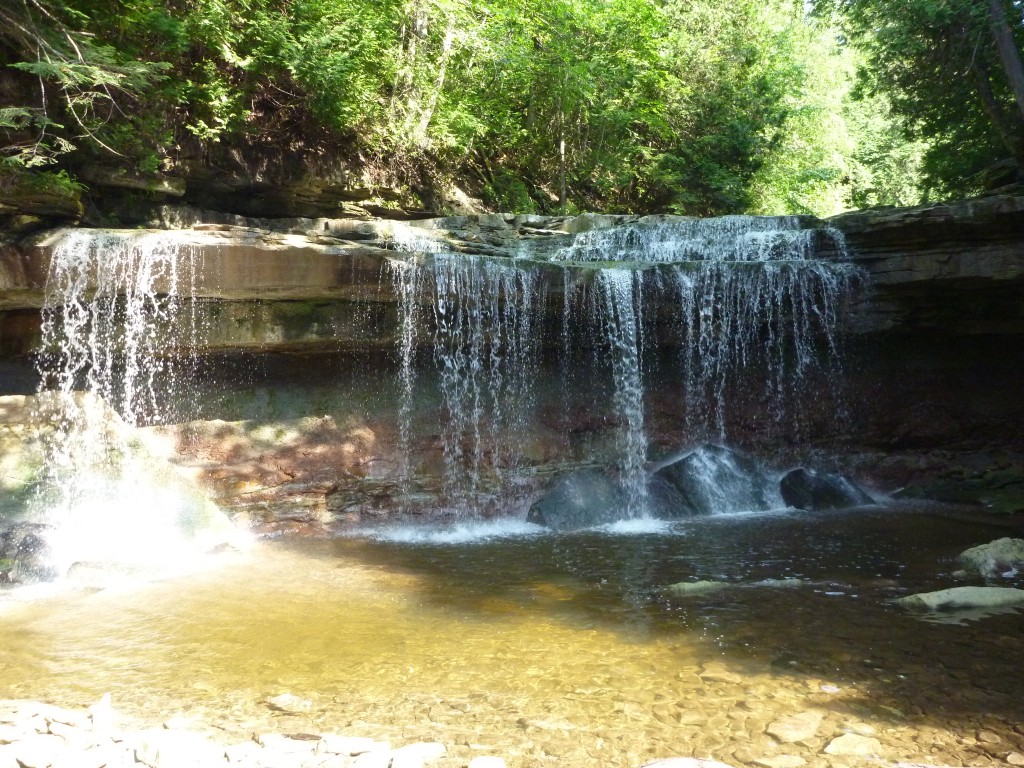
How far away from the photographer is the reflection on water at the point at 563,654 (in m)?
3.84

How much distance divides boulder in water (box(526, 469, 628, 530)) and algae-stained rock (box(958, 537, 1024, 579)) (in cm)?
422

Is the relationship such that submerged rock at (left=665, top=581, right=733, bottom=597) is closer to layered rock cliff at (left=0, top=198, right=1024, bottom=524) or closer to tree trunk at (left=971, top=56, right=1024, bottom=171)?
layered rock cliff at (left=0, top=198, right=1024, bottom=524)

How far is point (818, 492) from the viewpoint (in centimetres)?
1066

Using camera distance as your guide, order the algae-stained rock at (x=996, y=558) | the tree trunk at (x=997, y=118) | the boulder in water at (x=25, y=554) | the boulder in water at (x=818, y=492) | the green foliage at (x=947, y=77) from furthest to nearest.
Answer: the tree trunk at (x=997, y=118)
the green foliage at (x=947, y=77)
the boulder in water at (x=818, y=492)
the boulder in water at (x=25, y=554)
the algae-stained rock at (x=996, y=558)

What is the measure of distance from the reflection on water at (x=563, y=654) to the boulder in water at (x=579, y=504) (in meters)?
2.05

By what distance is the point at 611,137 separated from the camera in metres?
18.3

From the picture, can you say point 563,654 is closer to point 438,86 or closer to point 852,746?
point 852,746

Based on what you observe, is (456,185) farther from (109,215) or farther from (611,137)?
(109,215)

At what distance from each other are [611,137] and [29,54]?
12.3 metres

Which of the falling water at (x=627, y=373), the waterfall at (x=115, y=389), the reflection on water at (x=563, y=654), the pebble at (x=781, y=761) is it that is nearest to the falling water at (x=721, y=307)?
the falling water at (x=627, y=373)

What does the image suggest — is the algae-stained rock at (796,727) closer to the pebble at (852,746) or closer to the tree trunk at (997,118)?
the pebble at (852,746)

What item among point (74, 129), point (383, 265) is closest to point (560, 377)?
point (383, 265)

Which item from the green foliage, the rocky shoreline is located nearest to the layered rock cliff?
the green foliage

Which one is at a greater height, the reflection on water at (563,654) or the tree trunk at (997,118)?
the tree trunk at (997,118)
